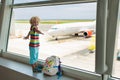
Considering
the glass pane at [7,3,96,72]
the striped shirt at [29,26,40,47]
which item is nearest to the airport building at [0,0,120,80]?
the glass pane at [7,3,96,72]

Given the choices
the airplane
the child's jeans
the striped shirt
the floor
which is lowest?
the floor

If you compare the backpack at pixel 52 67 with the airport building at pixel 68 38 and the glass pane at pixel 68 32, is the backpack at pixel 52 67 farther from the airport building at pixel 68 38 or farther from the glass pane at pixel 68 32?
the glass pane at pixel 68 32

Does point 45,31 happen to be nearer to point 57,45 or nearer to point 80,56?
point 57,45

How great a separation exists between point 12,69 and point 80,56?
74cm

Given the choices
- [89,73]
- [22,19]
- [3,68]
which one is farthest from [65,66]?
[22,19]

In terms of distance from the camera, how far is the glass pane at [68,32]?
61.6 inches

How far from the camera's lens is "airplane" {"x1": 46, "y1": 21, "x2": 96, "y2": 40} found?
156 centimetres

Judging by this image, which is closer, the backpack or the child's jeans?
the backpack

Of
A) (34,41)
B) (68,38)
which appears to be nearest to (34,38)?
(34,41)

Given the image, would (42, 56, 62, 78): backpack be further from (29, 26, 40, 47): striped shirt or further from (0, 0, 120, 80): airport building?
(29, 26, 40, 47): striped shirt

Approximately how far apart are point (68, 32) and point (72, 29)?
0.21ft

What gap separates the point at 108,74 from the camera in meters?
1.28

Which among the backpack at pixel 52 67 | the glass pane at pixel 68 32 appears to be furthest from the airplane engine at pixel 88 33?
the backpack at pixel 52 67

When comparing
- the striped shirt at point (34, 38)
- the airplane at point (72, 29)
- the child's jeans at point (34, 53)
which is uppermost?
the airplane at point (72, 29)
